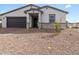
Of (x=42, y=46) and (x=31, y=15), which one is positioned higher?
(x=31, y=15)

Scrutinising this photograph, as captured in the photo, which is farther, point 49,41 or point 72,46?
point 49,41

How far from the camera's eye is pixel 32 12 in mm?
11836

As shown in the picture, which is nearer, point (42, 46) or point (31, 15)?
point (42, 46)

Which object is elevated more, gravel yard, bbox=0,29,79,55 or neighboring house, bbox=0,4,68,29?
neighboring house, bbox=0,4,68,29

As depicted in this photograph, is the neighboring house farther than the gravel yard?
Yes

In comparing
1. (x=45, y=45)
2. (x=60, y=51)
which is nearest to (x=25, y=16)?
(x=45, y=45)

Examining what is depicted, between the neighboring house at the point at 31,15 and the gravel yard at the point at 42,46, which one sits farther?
the neighboring house at the point at 31,15

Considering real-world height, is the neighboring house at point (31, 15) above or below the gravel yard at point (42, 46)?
above

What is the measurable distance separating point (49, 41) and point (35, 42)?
541 mm

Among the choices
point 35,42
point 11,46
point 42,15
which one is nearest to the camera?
point 11,46
